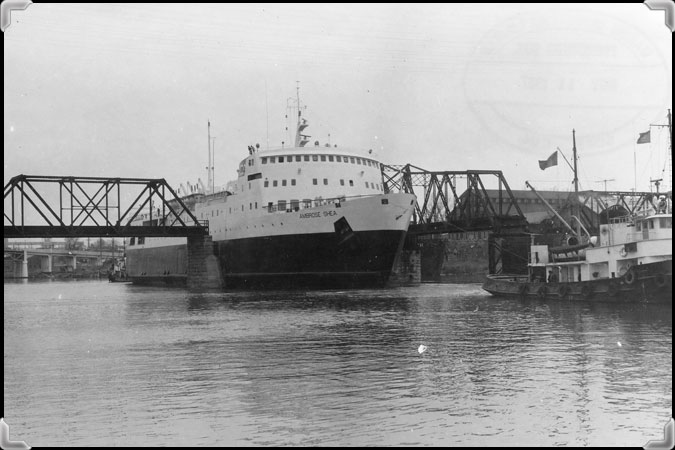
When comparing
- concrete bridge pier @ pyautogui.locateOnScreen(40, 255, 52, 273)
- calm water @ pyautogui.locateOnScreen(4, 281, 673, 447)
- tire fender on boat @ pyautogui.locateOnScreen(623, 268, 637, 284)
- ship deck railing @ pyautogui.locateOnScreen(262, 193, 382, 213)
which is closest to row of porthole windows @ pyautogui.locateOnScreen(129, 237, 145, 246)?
ship deck railing @ pyautogui.locateOnScreen(262, 193, 382, 213)

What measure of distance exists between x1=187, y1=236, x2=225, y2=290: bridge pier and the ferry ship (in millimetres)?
733

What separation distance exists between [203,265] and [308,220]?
15.7 metres

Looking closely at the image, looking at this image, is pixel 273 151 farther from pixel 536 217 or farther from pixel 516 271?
pixel 536 217

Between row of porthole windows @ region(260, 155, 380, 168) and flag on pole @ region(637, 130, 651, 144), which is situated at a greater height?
row of porthole windows @ region(260, 155, 380, 168)

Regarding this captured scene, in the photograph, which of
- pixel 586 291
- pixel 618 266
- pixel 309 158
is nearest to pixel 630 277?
pixel 618 266

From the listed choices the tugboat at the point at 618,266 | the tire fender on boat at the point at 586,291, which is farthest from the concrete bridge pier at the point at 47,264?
the tire fender on boat at the point at 586,291

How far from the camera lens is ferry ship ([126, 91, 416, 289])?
50522mm

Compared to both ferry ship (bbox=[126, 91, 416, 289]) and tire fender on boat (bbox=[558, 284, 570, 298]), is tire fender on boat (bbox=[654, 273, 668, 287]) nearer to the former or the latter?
tire fender on boat (bbox=[558, 284, 570, 298])

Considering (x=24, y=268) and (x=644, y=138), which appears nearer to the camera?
(x=644, y=138)

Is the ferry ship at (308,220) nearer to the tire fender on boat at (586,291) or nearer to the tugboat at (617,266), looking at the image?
the tugboat at (617,266)

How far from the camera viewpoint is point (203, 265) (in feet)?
205

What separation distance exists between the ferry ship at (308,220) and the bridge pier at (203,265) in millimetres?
733

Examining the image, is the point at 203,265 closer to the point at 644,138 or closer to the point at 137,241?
the point at 137,241

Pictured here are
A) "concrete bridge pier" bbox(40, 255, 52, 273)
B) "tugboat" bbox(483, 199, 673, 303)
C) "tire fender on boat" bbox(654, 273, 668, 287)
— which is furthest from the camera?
"concrete bridge pier" bbox(40, 255, 52, 273)
